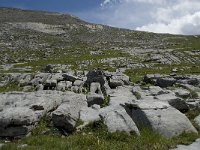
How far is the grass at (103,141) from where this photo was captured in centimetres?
1692

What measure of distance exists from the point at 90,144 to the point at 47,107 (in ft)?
22.3

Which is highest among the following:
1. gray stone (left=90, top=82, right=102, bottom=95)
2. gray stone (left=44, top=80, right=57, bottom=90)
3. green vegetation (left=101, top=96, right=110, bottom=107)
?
green vegetation (left=101, top=96, right=110, bottom=107)

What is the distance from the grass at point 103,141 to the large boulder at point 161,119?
58 cm

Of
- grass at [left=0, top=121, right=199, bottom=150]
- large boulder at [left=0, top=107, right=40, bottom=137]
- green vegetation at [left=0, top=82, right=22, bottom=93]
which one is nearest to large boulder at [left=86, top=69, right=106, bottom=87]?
green vegetation at [left=0, top=82, right=22, bottom=93]

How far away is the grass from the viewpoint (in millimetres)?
16922

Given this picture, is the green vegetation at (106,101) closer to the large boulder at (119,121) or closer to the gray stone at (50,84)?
the large boulder at (119,121)

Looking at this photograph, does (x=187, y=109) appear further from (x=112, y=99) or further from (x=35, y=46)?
(x=35, y=46)

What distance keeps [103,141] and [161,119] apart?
13.5ft

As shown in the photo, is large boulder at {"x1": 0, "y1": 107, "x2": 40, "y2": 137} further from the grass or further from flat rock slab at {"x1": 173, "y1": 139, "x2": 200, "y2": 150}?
flat rock slab at {"x1": 173, "y1": 139, "x2": 200, "y2": 150}

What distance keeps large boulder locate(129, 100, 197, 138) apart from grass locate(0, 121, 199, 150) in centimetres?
58

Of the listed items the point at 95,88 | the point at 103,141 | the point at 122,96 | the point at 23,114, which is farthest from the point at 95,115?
the point at 95,88

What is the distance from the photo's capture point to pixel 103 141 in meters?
17.7

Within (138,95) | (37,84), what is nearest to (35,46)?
A: (37,84)

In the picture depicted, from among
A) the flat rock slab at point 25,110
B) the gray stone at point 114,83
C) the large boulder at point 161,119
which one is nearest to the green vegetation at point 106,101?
the flat rock slab at point 25,110
